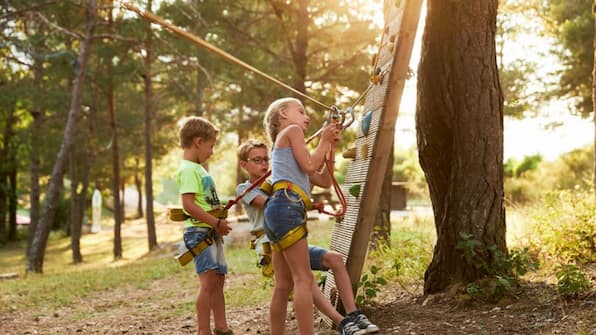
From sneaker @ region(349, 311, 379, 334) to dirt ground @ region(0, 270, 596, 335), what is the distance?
61cm

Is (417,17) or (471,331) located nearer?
(471,331)

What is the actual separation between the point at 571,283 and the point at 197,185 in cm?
256

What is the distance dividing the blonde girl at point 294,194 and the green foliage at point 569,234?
294cm

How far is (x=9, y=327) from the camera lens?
6.56m

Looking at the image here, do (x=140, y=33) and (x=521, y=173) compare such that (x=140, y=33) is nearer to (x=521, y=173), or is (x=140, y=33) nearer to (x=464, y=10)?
(x=464, y=10)

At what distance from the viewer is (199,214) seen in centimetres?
405

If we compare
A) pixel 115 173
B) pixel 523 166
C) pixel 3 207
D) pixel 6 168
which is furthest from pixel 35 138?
pixel 523 166

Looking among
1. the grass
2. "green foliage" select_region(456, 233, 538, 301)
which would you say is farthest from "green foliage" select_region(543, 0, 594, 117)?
"green foliage" select_region(456, 233, 538, 301)

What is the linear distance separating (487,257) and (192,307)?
3.43 meters

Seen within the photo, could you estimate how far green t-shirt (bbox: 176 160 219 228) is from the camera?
414 centimetres

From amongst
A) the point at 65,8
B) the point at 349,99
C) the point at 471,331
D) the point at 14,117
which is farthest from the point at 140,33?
the point at 14,117

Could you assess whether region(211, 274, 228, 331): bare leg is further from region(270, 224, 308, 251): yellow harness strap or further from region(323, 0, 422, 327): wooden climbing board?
region(270, 224, 308, 251): yellow harness strap

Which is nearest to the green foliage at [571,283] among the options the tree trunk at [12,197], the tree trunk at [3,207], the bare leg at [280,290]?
the bare leg at [280,290]

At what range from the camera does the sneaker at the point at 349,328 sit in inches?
142
